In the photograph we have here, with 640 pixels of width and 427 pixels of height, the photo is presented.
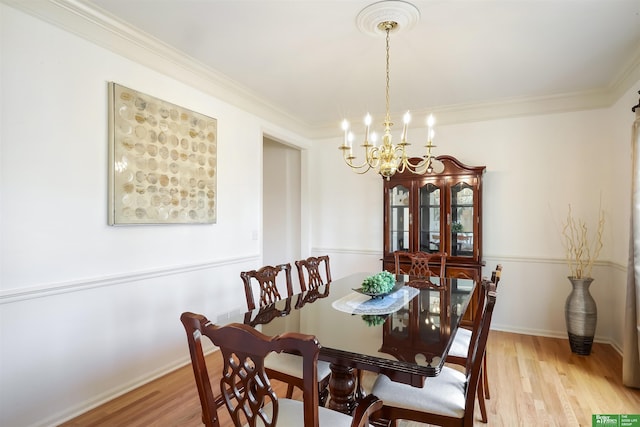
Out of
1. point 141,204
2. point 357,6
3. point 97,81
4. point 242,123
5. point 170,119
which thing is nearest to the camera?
point 357,6

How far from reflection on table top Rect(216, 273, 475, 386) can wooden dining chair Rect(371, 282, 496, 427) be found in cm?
16

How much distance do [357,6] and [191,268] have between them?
7.77ft

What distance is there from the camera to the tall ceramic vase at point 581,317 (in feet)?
10.2

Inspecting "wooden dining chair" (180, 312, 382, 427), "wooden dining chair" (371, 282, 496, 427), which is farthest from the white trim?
"wooden dining chair" (371, 282, 496, 427)

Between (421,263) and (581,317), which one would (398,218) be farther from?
(581,317)

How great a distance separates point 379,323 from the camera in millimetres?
1734

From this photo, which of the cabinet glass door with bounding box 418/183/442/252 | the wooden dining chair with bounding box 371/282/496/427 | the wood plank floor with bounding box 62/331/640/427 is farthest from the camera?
the cabinet glass door with bounding box 418/183/442/252

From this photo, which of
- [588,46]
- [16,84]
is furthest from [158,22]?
[588,46]

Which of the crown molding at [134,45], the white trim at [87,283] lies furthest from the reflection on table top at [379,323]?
the crown molding at [134,45]

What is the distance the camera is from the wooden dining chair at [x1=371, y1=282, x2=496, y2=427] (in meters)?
1.46

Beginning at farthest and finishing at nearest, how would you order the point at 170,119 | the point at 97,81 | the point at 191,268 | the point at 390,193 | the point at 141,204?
the point at 390,193 < the point at 191,268 < the point at 170,119 < the point at 141,204 < the point at 97,81

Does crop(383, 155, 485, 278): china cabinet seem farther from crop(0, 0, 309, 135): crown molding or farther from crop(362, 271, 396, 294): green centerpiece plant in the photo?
crop(0, 0, 309, 135): crown molding

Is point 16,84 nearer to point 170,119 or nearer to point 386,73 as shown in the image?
point 170,119

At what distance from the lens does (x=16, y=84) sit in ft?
6.10
